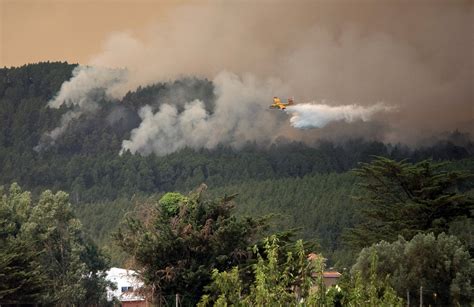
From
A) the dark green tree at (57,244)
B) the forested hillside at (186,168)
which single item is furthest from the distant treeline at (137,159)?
the dark green tree at (57,244)

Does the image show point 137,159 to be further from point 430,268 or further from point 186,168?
point 430,268

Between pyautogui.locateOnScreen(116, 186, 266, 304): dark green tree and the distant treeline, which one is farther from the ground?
the distant treeline

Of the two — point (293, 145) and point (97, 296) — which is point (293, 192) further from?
point (97, 296)

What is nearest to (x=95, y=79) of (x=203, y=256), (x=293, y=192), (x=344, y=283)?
(x=293, y=192)

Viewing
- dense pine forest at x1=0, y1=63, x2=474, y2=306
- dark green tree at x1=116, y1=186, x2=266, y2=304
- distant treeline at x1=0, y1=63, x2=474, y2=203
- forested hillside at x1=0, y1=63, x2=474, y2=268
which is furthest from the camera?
distant treeline at x1=0, y1=63, x2=474, y2=203

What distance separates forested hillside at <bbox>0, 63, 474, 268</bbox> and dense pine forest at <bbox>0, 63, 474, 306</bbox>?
17 centimetres

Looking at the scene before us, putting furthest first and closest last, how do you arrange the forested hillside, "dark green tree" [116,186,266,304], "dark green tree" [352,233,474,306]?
the forested hillside → "dark green tree" [352,233,474,306] → "dark green tree" [116,186,266,304]

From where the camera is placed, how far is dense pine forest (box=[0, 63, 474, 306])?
72.2m

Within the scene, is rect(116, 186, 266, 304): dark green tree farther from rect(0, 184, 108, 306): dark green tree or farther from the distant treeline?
the distant treeline

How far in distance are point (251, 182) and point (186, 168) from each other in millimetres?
20940

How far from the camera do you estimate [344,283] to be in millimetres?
32781

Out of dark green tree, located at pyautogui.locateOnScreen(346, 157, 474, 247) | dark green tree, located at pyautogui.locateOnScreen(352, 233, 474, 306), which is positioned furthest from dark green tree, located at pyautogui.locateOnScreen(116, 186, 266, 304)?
dark green tree, located at pyautogui.locateOnScreen(346, 157, 474, 247)

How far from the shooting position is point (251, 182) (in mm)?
157625

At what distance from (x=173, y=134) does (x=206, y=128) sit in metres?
5.05
